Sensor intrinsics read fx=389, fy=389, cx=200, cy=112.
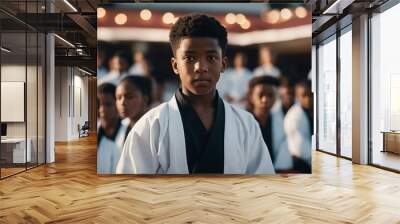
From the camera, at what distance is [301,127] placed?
6.62 meters

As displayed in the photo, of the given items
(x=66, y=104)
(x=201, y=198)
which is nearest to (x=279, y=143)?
(x=201, y=198)

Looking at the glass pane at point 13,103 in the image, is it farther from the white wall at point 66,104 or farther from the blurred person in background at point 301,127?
the white wall at point 66,104

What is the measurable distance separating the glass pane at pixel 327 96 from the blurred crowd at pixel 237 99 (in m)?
4.14

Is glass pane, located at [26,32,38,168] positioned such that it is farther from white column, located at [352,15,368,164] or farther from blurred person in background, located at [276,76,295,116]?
white column, located at [352,15,368,164]

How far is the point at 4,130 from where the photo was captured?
23.4 ft

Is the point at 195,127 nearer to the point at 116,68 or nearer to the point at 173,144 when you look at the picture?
the point at 173,144

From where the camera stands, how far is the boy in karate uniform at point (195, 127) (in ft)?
21.0

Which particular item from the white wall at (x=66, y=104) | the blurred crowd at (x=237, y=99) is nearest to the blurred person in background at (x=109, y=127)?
the blurred crowd at (x=237, y=99)

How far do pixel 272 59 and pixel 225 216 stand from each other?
10.9 feet

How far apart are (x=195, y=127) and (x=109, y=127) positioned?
1452 mm

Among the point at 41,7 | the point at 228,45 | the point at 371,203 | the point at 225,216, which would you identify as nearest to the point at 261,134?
the point at 228,45

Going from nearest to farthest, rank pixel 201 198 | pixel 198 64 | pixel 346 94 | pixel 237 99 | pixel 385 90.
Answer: pixel 201 198
pixel 198 64
pixel 237 99
pixel 385 90
pixel 346 94

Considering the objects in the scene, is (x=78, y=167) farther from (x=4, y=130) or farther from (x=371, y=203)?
(x=371, y=203)

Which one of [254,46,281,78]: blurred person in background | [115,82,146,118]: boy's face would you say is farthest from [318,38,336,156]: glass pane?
[115,82,146,118]: boy's face
